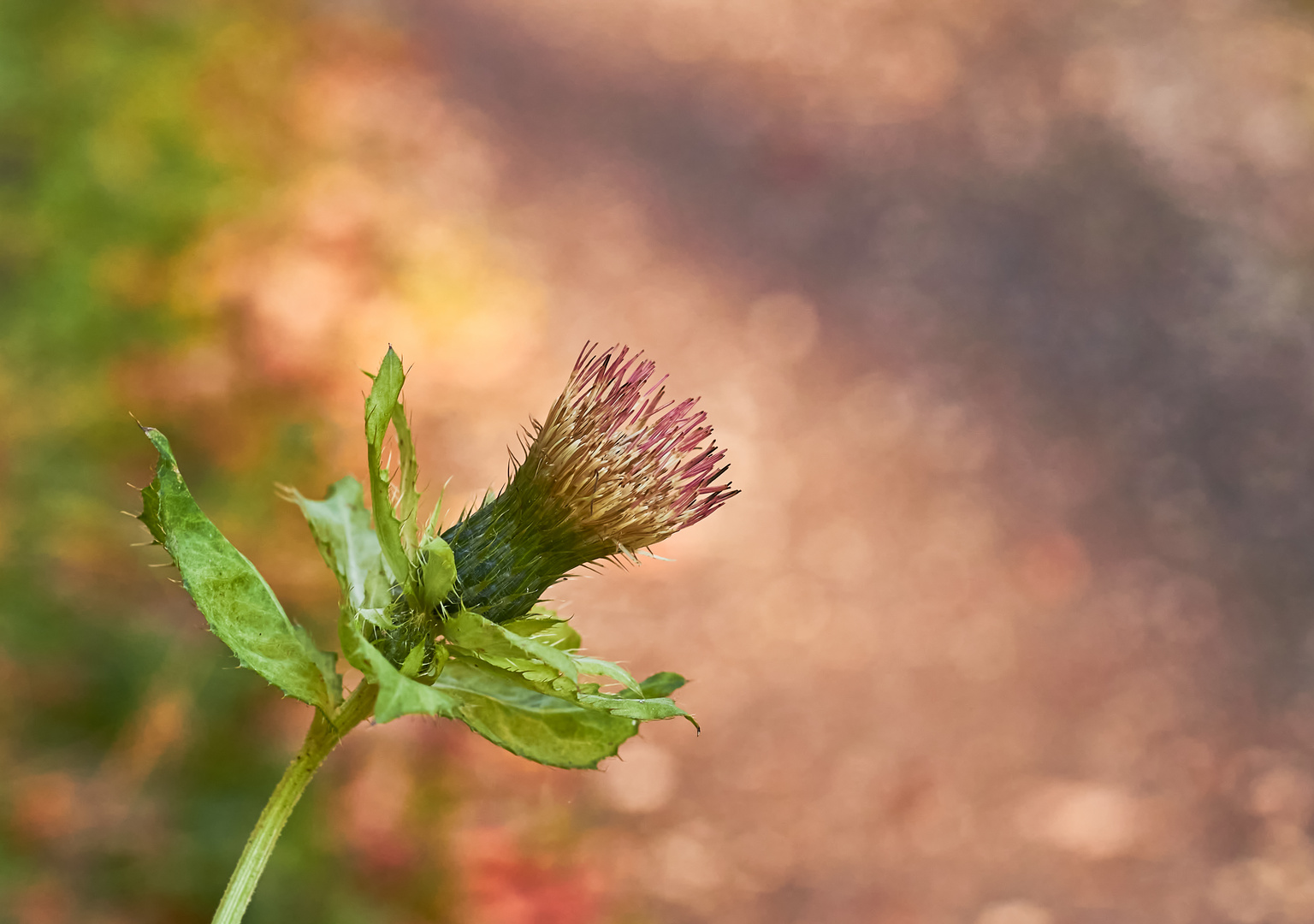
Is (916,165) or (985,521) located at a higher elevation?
(916,165)

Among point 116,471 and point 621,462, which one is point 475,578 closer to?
point 621,462

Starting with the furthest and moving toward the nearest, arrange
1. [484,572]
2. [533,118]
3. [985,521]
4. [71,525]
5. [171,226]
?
1. [533,118]
2. [985,521]
3. [171,226]
4. [71,525]
5. [484,572]

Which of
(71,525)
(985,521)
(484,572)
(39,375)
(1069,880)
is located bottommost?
(484,572)

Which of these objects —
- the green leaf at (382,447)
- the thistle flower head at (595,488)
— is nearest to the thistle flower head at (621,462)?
the thistle flower head at (595,488)

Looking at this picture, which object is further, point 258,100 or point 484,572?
point 258,100

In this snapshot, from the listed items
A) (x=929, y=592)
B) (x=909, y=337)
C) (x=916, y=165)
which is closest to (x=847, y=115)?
(x=916, y=165)

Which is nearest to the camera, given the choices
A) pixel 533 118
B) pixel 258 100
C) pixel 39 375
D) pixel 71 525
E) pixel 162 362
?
pixel 71 525

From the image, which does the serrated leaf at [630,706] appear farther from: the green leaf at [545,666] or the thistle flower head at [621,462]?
the thistle flower head at [621,462]

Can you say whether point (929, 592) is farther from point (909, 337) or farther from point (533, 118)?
point (533, 118)
